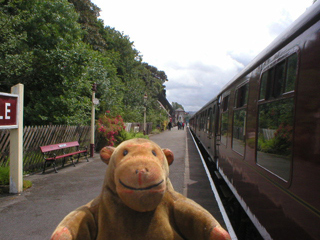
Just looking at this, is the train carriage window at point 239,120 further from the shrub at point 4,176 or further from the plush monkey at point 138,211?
the shrub at point 4,176

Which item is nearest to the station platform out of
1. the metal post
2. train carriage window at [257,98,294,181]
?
the metal post

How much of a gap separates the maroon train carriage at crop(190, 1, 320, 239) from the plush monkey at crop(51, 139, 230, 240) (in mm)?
942

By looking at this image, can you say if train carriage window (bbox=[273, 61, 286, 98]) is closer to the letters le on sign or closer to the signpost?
the letters le on sign

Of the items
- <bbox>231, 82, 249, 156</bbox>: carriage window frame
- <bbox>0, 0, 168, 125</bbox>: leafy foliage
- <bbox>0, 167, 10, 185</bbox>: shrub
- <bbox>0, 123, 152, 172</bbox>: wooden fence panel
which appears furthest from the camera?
<bbox>0, 0, 168, 125</bbox>: leafy foliage

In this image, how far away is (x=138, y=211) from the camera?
6.40ft

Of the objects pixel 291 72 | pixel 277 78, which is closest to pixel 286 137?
pixel 291 72

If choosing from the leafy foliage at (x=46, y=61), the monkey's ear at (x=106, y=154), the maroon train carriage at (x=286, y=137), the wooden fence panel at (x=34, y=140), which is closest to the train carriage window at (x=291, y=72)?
the maroon train carriage at (x=286, y=137)

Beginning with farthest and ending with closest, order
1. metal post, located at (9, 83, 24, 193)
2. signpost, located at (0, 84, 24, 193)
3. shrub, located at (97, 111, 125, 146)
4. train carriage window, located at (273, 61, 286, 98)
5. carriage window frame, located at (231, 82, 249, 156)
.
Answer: shrub, located at (97, 111, 125, 146) < metal post, located at (9, 83, 24, 193) < signpost, located at (0, 84, 24, 193) < carriage window frame, located at (231, 82, 249, 156) < train carriage window, located at (273, 61, 286, 98)

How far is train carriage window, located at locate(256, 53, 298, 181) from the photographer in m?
2.65

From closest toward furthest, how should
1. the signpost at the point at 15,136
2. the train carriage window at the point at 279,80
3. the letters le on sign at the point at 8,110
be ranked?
the train carriage window at the point at 279,80 < the letters le on sign at the point at 8,110 < the signpost at the point at 15,136

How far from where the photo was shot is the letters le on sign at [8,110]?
5871mm

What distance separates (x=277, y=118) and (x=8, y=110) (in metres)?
5.88

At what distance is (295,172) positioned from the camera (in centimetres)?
242

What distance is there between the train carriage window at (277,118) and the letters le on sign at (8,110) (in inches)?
218
